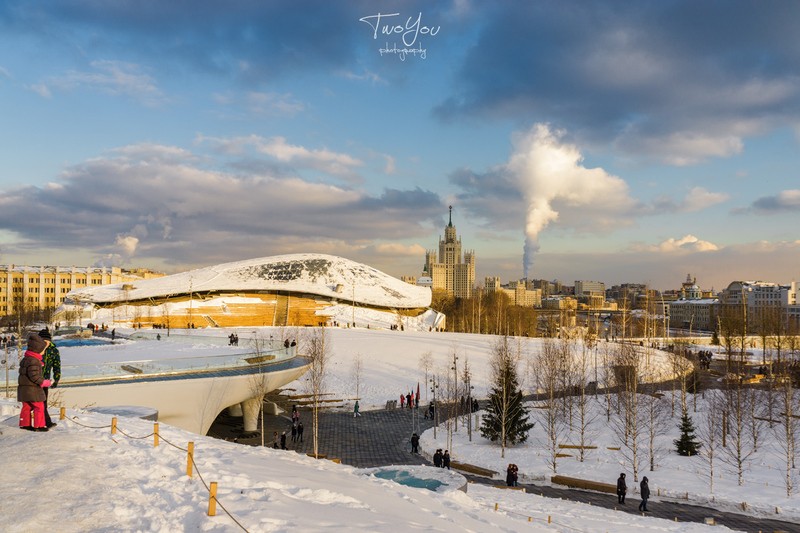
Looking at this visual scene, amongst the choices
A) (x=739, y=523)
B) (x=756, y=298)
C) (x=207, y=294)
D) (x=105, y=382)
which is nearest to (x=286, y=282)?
(x=207, y=294)

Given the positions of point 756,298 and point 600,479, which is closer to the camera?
point 600,479

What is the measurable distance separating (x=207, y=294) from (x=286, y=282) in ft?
36.0

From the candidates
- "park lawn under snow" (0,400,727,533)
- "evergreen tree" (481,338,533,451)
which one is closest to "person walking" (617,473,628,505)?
"evergreen tree" (481,338,533,451)

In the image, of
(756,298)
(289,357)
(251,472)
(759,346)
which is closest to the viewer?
(251,472)

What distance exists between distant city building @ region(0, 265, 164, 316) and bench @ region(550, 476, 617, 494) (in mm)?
106658

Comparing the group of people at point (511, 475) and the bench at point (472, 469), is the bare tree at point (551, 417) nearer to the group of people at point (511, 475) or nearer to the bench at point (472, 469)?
the bench at point (472, 469)

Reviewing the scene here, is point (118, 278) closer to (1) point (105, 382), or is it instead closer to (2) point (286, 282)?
(2) point (286, 282)

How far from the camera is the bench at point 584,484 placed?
20.1 metres

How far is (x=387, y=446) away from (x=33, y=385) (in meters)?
18.2

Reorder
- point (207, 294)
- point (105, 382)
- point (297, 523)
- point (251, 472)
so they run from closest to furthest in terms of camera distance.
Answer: point (297, 523), point (251, 472), point (105, 382), point (207, 294)

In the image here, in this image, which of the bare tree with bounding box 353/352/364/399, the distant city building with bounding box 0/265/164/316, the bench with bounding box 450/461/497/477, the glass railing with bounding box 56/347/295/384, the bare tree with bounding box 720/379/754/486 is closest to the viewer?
the glass railing with bounding box 56/347/295/384

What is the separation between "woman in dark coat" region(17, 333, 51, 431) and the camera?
9172 millimetres

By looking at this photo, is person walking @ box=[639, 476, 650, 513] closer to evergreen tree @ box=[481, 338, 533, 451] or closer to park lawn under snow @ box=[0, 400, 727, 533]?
park lawn under snow @ box=[0, 400, 727, 533]

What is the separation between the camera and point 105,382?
64.6 ft
